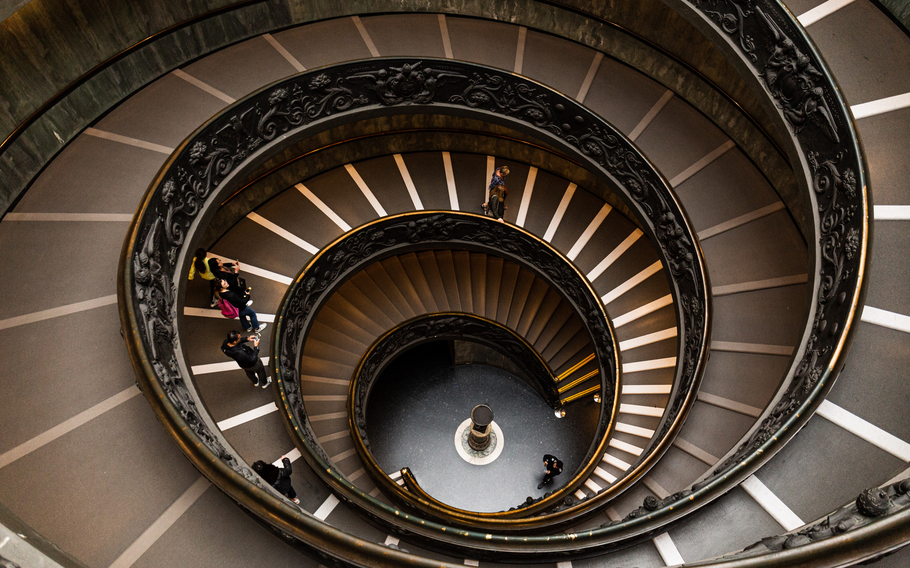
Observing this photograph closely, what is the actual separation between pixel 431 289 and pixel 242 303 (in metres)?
5.37

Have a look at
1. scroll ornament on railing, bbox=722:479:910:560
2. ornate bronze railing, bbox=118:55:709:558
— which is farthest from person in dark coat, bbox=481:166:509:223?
scroll ornament on railing, bbox=722:479:910:560

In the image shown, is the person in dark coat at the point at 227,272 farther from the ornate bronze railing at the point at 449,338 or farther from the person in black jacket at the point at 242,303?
the ornate bronze railing at the point at 449,338

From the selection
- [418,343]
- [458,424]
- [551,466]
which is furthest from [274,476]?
[458,424]

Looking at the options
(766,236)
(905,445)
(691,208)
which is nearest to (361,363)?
(691,208)

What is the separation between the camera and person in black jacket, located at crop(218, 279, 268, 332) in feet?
24.5

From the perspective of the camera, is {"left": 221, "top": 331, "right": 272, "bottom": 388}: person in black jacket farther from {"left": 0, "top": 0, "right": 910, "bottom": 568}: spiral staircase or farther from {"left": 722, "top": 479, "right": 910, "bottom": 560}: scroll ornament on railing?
{"left": 722, "top": 479, "right": 910, "bottom": 560}: scroll ornament on railing

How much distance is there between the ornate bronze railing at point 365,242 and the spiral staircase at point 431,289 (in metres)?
0.27

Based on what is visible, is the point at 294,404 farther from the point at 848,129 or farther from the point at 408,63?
the point at 848,129

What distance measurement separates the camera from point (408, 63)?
8.35 meters

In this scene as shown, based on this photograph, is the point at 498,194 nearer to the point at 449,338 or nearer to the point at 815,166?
the point at 449,338

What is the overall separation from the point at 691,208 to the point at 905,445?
4.90 metres

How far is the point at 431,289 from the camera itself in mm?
12312

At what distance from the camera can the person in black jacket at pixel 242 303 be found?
7465mm

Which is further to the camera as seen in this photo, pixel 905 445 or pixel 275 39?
pixel 275 39
